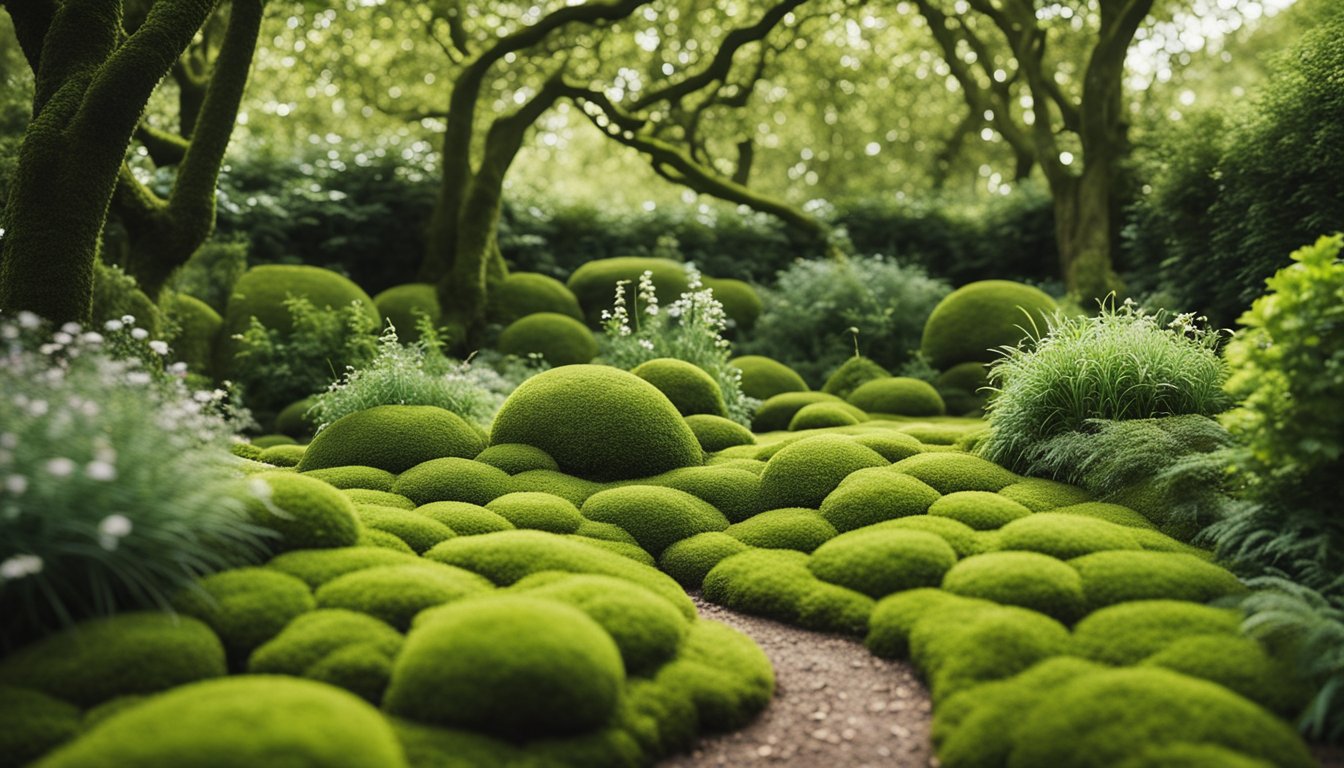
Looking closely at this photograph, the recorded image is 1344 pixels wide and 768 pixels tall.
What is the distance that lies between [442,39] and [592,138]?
11737 millimetres

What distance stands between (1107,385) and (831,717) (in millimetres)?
4498

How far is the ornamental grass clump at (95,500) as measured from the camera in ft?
12.8

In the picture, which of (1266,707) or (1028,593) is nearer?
(1266,707)

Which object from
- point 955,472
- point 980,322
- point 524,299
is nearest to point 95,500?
point 955,472

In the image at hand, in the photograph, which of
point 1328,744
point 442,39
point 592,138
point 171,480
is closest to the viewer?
point 1328,744

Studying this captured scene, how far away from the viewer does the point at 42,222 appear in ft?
22.8

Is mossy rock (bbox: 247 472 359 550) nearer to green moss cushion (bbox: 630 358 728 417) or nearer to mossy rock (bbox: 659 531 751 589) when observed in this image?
mossy rock (bbox: 659 531 751 589)

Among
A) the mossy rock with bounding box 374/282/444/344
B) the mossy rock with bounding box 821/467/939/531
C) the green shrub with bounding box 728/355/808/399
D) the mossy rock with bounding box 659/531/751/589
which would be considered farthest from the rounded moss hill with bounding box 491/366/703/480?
the mossy rock with bounding box 374/282/444/344

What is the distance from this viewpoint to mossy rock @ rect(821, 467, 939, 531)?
272 inches

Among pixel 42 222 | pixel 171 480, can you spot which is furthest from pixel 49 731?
pixel 42 222

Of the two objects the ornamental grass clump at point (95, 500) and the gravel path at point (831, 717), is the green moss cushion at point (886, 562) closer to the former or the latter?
the gravel path at point (831, 717)

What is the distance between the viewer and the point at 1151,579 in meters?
5.23

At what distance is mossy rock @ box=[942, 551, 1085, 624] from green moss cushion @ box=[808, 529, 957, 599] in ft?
0.49

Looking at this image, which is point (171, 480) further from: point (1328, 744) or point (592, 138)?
point (592, 138)
